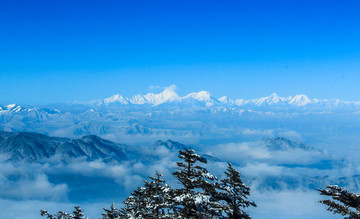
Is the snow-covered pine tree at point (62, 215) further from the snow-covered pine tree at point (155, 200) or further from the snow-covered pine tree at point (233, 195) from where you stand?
the snow-covered pine tree at point (233, 195)

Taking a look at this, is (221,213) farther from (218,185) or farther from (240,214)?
(218,185)

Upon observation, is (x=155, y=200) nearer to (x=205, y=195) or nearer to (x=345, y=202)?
(x=205, y=195)

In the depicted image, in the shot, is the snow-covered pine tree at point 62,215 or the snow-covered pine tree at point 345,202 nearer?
the snow-covered pine tree at point 345,202

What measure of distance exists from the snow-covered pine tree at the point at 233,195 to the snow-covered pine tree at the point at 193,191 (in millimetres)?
717

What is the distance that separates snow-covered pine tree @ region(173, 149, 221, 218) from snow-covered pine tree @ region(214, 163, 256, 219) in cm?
72

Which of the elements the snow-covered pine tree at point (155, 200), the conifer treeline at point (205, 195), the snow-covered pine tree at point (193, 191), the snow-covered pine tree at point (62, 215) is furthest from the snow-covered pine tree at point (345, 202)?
the snow-covered pine tree at point (62, 215)

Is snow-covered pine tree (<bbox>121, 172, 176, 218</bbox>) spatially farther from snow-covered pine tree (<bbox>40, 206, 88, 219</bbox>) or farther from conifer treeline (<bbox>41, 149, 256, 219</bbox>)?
snow-covered pine tree (<bbox>40, 206, 88, 219</bbox>)

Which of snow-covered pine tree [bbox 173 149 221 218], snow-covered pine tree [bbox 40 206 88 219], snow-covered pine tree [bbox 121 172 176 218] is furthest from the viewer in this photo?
snow-covered pine tree [bbox 40 206 88 219]

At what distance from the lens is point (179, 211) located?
49.4 feet

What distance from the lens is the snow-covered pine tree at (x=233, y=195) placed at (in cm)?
1451

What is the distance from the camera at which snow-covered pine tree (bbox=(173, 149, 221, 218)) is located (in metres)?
14.4

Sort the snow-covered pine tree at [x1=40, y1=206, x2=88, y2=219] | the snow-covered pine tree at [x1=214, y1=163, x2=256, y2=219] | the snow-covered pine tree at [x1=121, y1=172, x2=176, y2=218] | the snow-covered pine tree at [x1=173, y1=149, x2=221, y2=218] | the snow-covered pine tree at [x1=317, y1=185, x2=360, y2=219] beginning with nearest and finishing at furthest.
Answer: the snow-covered pine tree at [x1=317, y1=185, x2=360, y2=219]
the snow-covered pine tree at [x1=173, y1=149, x2=221, y2=218]
the snow-covered pine tree at [x1=214, y1=163, x2=256, y2=219]
the snow-covered pine tree at [x1=121, y1=172, x2=176, y2=218]
the snow-covered pine tree at [x1=40, y1=206, x2=88, y2=219]

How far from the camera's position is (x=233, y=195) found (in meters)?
14.6

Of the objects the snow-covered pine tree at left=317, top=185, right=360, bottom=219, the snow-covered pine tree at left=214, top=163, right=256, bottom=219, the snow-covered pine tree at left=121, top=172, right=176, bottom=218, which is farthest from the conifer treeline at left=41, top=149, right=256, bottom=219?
the snow-covered pine tree at left=317, top=185, right=360, bottom=219
